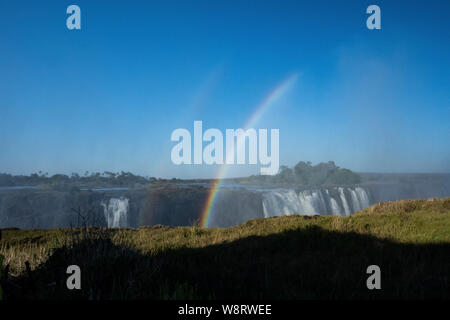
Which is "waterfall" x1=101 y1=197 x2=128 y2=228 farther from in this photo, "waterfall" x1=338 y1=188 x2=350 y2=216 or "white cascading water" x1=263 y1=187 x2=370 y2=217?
"waterfall" x1=338 y1=188 x2=350 y2=216

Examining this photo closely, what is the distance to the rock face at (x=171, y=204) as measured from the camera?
2245 inches

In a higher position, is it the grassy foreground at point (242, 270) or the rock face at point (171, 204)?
the grassy foreground at point (242, 270)

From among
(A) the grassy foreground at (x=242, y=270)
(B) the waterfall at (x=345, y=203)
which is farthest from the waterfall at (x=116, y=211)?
(A) the grassy foreground at (x=242, y=270)

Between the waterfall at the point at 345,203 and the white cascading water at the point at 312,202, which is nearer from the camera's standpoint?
the white cascading water at the point at 312,202

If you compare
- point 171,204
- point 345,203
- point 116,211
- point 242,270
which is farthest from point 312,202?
point 242,270

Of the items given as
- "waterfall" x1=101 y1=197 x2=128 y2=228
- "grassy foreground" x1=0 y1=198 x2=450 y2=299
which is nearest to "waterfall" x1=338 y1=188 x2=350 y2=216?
"waterfall" x1=101 y1=197 x2=128 y2=228

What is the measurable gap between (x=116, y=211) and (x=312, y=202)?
3846 cm

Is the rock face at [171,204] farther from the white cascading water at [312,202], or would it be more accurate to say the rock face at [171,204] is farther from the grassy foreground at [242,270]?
the grassy foreground at [242,270]

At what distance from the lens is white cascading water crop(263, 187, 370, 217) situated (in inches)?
2149

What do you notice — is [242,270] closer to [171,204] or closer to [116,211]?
[116,211]

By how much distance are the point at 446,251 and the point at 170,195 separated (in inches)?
2742

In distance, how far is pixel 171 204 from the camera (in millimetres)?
71875

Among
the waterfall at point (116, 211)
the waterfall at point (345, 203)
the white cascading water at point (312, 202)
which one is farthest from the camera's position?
the waterfall at point (345, 203)

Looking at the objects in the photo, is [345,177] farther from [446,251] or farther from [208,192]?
[446,251]
